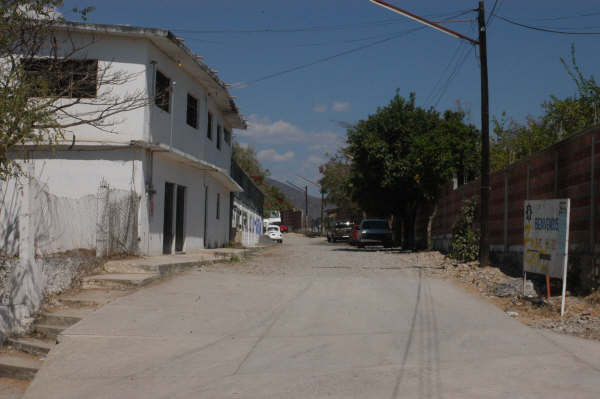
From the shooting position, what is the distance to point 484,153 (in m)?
15.5

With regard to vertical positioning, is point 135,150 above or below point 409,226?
above

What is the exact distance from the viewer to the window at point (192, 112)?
1970cm

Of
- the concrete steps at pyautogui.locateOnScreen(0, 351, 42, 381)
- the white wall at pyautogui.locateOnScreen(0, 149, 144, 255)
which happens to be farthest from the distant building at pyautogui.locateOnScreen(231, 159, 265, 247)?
the concrete steps at pyautogui.locateOnScreen(0, 351, 42, 381)

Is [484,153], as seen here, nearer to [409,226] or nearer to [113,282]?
[113,282]

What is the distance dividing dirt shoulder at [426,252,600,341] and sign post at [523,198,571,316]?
29cm

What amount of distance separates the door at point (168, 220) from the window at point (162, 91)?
8.00ft

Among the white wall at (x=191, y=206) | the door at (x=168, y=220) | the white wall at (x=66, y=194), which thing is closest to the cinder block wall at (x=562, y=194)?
the white wall at (x=66, y=194)

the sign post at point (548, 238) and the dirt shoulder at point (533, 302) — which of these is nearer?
the dirt shoulder at point (533, 302)

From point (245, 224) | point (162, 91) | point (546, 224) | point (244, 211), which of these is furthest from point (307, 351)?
point (245, 224)

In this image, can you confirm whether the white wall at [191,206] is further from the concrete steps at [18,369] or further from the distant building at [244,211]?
the concrete steps at [18,369]

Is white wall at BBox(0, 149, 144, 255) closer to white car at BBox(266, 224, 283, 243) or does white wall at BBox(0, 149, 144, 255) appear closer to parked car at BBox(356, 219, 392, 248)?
parked car at BBox(356, 219, 392, 248)

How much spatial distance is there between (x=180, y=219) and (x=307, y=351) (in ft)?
42.4

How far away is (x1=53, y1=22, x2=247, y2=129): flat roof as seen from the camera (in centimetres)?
1505

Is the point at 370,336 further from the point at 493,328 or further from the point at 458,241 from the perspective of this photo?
the point at 458,241
